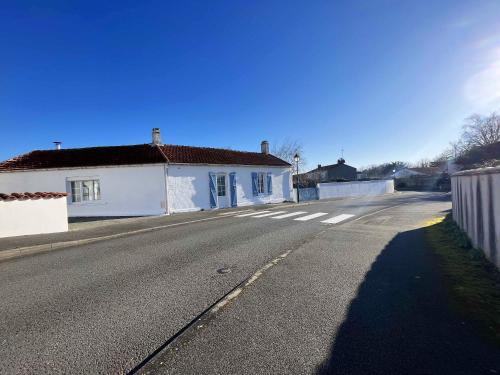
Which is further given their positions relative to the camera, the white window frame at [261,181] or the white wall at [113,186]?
the white window frame at [261,181]

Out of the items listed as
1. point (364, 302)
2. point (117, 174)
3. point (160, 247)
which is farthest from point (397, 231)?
point (117, 174)

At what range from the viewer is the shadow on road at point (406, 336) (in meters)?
2.47

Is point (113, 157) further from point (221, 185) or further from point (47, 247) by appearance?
point (47, 247)

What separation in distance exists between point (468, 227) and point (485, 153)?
105 feet

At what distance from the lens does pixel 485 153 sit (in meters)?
31.1

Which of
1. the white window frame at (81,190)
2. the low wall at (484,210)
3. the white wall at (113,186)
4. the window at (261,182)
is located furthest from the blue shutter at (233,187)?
the low wall at (484,210)

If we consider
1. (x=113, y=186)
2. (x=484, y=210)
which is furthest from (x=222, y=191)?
(x=484, y=210)

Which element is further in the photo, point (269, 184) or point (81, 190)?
point (269, 184)

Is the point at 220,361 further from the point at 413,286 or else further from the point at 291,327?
the point at 413,286

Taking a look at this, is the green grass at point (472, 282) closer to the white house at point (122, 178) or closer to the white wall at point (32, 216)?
the white wall at point (32, 216)

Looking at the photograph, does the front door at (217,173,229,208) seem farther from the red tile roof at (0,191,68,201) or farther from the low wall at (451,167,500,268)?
the low wall at (451,167,500,268)

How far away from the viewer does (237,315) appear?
3.56 metres

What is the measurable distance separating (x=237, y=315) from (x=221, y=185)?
53.1 feet

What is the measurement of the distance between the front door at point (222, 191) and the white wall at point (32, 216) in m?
9.62
